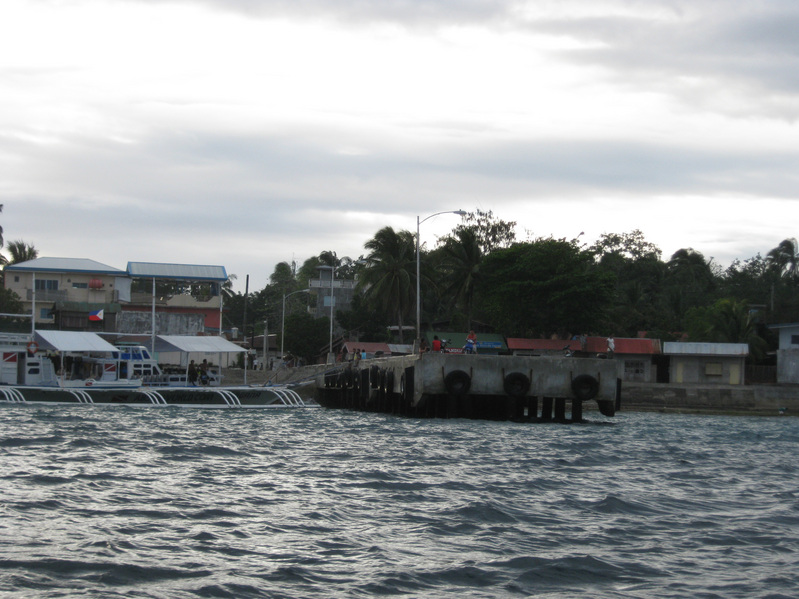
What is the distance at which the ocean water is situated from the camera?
793 centimetres

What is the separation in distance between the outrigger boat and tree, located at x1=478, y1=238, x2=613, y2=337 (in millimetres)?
25303

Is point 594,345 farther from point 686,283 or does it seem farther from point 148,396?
point 148,396

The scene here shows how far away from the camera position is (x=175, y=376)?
3812 cm

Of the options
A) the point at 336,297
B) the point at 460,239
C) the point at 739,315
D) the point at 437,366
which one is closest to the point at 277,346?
the point at 336,297

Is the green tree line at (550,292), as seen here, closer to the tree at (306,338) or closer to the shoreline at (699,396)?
the tree at (306,338)

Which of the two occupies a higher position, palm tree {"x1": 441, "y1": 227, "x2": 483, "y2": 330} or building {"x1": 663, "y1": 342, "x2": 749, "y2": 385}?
palm tree {"x1": 441, "y1": 227, "x2": 483, "y2": 330}

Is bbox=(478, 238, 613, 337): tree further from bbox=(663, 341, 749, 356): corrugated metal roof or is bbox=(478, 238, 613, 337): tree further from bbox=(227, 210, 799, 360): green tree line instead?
bbox=(663, 341, 749, 356): corrugated metal roof

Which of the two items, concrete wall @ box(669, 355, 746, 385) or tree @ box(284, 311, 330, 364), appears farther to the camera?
tree @ box(284, 311, 330, 364)

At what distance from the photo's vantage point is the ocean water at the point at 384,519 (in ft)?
26.0

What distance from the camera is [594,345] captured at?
58.2 meters

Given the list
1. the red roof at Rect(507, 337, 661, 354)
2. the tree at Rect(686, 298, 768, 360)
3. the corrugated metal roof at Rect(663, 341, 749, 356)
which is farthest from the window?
the tree at Rect(686, 298, 768, 360)

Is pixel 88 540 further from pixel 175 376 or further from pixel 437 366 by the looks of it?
pixel 175 376

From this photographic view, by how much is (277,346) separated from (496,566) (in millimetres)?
79743

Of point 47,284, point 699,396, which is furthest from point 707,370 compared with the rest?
point 47,284
